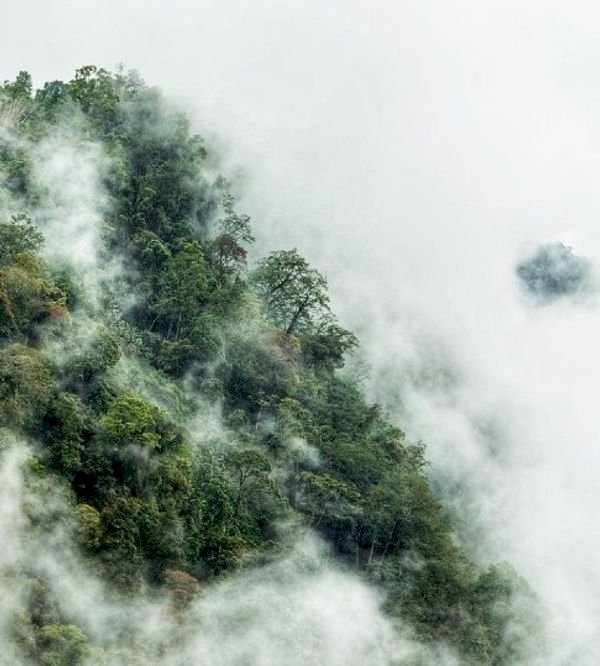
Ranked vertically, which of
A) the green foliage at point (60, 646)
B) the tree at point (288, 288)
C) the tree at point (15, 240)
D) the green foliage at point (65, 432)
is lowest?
the green foliage at point (60, 646)

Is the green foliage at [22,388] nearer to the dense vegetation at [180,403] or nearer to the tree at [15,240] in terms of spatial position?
the dense vegetation at [180,403]

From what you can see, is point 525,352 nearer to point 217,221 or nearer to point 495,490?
point 495,490

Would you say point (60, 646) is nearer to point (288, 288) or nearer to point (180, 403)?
point (180, 403)

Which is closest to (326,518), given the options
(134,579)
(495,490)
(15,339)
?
(134,579)

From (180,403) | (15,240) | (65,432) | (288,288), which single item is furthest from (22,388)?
(288,288)

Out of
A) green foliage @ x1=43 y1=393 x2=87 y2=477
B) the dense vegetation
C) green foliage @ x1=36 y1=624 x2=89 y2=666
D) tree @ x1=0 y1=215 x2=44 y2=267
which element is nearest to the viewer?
green foliage @ x1=36 y1=624 x2=89 y2=666

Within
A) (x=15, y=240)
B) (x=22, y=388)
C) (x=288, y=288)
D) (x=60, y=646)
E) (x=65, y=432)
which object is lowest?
(x=60, y=646)

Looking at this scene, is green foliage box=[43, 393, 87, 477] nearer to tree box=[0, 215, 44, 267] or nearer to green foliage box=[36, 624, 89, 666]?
green foliage box=[36, 624, 89, 666]

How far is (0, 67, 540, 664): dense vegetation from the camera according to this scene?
23766 mm

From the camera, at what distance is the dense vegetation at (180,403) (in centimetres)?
2377

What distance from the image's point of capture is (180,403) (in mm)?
30953

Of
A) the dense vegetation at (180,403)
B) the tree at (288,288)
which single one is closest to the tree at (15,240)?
the dense vegetation at (180,403)

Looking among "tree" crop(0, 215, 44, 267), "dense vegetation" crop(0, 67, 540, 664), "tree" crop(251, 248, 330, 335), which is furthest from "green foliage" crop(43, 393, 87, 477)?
"tree" crop(251, 248, 330, 335)

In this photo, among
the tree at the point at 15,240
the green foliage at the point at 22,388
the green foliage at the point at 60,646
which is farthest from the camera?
the tree at the point at 15,240
